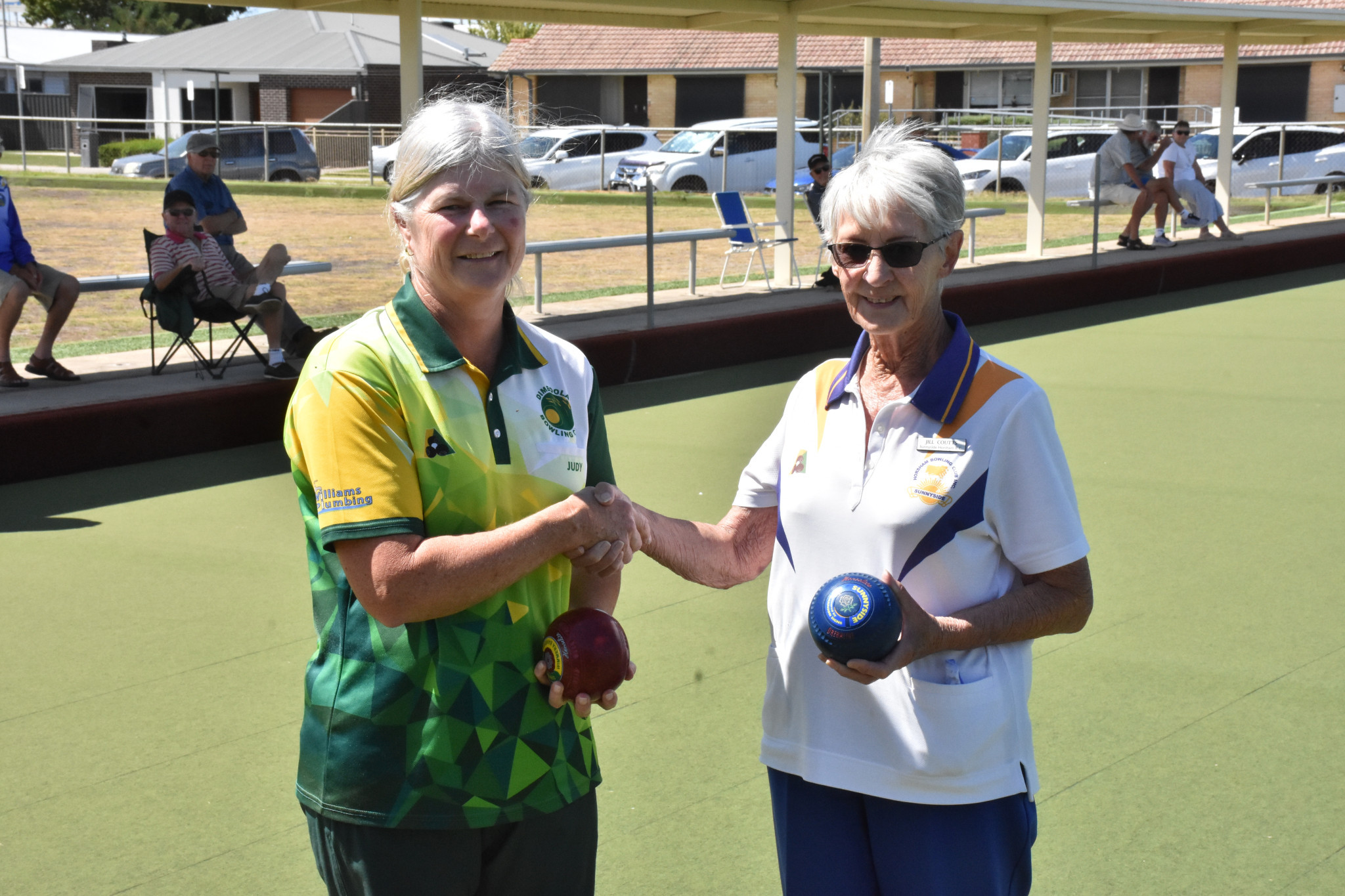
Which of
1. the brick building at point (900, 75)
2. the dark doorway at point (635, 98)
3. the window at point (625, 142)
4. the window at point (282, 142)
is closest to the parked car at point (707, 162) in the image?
the window at point (625, 142)

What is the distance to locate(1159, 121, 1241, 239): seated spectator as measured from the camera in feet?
55.2

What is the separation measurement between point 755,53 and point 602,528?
40.4 meters

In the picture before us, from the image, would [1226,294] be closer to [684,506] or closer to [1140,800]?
[684,506]

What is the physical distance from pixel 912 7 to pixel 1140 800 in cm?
1184

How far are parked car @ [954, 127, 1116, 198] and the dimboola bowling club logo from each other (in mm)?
23303

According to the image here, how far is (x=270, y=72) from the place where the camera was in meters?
40.8

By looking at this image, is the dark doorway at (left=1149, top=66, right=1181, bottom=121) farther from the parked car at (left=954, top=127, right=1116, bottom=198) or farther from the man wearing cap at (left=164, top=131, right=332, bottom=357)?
the man wearing cap at (left=164, top=131, right=332, bottom=357)

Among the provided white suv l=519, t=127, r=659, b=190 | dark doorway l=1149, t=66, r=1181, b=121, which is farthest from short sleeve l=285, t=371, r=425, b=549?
dark doorway l=1149, t=66, r=1181, b=121

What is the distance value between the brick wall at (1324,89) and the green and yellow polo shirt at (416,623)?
3878 centimetres

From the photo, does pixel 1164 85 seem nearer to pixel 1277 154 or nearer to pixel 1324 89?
pixel 1324 89

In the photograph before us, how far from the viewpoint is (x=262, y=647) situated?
475 centimetres

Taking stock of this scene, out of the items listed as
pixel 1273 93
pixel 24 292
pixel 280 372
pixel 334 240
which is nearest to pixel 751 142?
pixel 334 240

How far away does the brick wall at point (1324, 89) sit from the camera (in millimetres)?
36125

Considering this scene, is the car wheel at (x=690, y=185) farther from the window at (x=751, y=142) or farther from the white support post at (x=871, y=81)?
the white support post at (x=871, y=81)
